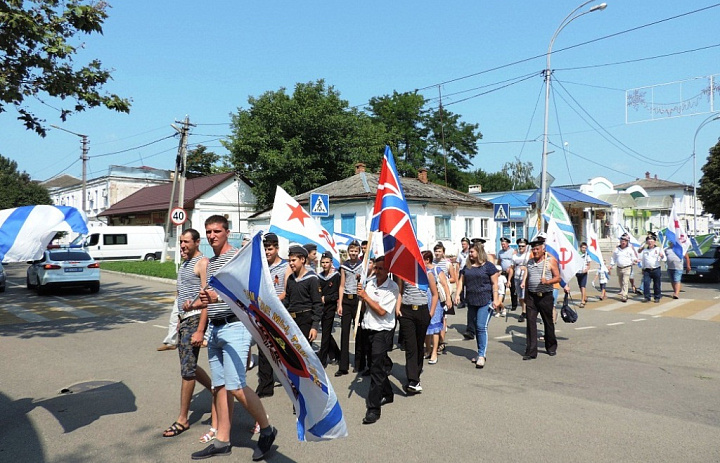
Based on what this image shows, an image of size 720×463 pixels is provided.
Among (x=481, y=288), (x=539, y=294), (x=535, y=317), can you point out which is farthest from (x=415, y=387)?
(x=539, y=294)

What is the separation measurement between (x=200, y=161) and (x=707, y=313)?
49.5 m

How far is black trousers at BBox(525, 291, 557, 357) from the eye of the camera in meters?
8.64

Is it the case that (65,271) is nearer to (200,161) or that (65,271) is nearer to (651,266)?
(651,266)

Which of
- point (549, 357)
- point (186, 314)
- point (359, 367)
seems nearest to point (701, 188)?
point (549, 357)

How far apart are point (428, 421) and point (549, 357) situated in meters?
3.93

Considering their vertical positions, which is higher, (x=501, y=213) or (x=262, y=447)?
(x=501, y=213)

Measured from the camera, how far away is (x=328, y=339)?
8.07 metres

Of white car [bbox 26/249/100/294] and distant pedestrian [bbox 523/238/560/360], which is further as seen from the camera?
white car [bbox 26/249/100/294]

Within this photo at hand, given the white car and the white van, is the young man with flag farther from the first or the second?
the white van

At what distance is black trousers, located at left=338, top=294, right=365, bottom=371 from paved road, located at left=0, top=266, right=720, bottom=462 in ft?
0.99

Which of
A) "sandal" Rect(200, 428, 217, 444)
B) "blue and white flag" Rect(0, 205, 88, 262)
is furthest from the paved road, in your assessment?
"blue and white flag" Rect(0, 205, 88, 262)

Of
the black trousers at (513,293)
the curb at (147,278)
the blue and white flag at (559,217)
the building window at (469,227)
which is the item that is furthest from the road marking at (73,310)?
the building window at (469,227)

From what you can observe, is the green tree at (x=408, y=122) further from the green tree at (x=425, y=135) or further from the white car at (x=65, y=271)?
the white car at (x=65, y=271)

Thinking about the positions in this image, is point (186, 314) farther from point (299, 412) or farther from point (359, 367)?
point (359, 367)
